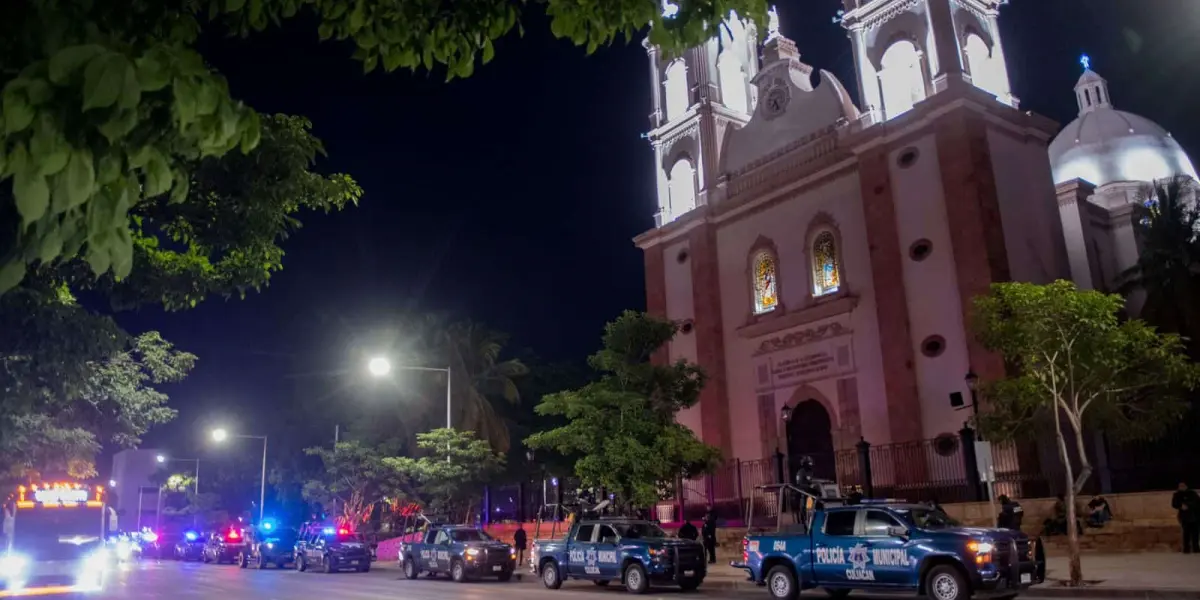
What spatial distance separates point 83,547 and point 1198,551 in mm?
23652

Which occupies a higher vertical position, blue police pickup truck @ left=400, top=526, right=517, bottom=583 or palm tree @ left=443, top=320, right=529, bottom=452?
palm tree @ left=443, top=320, right=529, bottom=452

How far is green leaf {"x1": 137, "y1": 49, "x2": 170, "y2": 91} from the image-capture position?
3344mm

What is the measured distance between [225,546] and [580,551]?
24887 millimetres

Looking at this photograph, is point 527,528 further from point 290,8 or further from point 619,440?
point 290,8

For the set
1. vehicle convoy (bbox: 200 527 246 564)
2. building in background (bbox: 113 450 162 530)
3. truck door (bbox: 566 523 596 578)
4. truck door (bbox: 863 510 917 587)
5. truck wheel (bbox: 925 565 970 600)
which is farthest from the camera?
building in background (bbox: 113 450 162 530)

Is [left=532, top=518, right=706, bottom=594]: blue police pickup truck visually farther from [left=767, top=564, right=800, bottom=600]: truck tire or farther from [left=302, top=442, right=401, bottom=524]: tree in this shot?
[left=302, top=442, right=401, bottom=524]: tree

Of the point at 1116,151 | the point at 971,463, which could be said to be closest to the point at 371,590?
the point at 971,463

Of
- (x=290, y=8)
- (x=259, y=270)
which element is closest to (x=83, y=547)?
(x=259, y=270)

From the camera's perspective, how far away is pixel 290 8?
515 centimetres

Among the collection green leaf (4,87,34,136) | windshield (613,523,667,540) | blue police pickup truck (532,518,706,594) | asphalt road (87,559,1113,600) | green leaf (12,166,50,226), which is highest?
green leaf (4,87,34,136)

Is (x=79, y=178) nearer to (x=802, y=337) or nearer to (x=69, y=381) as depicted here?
(x=69, y=381)

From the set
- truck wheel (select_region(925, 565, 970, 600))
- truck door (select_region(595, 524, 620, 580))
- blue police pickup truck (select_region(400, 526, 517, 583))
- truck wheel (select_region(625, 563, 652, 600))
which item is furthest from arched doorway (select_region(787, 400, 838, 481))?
truck wheel (select_region(925, 565, 970, 600))

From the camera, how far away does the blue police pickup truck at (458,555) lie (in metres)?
24.0

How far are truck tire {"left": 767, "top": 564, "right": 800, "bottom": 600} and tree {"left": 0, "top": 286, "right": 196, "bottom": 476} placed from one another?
11131 mm
